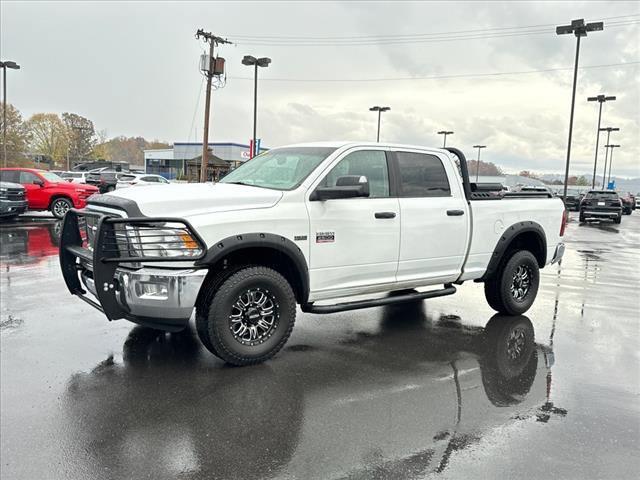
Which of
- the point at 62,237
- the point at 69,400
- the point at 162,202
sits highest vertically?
the point at 162,202

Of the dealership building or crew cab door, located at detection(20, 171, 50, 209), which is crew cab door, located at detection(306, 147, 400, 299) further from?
the dealership building

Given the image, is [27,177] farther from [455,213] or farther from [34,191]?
[455,213]

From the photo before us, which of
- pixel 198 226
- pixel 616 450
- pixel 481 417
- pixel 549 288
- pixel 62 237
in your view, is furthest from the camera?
pixel 549 288

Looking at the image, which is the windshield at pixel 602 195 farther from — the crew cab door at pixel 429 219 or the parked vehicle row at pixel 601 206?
the crew cab door at pixel 429 219

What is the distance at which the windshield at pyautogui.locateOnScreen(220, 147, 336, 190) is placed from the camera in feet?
17.3

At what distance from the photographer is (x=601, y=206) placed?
27391mm

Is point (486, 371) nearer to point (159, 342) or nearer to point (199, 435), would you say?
point (199, 435)

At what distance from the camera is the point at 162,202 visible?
4422 mm

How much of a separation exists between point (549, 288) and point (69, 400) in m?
7.63

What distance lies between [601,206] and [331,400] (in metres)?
27.5

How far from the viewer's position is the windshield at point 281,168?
5.27 m

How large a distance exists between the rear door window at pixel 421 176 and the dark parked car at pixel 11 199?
47.9 ft

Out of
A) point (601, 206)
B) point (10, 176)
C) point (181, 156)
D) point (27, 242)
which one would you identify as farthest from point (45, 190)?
point (181, 156)

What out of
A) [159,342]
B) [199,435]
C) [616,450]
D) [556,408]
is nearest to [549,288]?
[556,408]
